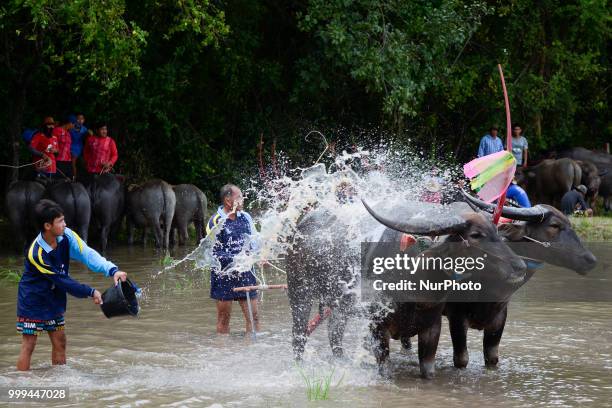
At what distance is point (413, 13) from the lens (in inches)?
750

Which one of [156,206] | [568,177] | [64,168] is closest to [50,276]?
[156,206]

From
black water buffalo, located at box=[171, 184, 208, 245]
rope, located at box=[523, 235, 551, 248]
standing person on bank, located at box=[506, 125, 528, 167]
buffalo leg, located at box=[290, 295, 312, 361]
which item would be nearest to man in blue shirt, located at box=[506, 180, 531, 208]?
rope, located at box=[523, 235, 551, 248]

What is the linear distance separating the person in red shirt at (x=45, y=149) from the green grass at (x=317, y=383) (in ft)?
33.3

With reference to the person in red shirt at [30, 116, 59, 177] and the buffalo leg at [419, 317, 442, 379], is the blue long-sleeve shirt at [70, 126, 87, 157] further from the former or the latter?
the buffalo leg at [419, 317, 442, 379]

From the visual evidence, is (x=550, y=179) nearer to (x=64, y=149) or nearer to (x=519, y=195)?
(x=64, y=149)

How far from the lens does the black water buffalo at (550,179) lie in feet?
70.5

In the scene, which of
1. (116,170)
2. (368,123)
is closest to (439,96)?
(368,123)

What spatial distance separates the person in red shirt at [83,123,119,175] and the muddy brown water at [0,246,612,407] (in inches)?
→ 251

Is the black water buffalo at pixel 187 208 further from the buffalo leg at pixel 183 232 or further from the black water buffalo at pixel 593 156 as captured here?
the black water buffalo at pixel 593 156

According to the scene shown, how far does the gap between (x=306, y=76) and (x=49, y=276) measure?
13.0 m

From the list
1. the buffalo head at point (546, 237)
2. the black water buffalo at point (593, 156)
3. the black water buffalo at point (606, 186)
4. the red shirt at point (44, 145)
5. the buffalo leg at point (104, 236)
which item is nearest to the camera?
the buffalo head at point (546, 237)

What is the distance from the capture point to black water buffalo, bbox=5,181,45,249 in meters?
15.5

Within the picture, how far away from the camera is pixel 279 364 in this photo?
809 centimetres

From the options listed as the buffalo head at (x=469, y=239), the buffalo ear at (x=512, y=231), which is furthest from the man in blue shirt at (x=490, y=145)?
the buffalo head at (x=469, y=239)
